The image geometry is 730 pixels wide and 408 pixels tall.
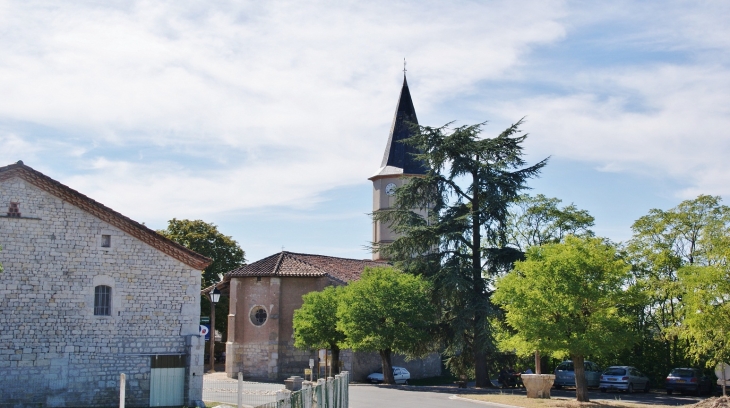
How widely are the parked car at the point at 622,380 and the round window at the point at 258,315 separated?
19.4m

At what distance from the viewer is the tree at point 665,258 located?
39.1 m

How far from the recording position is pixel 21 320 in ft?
76.9

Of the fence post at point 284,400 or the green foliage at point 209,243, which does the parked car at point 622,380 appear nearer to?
the fence post at point 284,400

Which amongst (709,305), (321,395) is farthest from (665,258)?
(321,395)

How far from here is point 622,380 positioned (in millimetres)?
34969

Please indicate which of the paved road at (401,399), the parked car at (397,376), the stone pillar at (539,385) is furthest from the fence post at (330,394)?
the parked car at (397,376)

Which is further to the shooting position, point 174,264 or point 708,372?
point 708,372

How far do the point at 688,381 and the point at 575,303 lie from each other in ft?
41.9

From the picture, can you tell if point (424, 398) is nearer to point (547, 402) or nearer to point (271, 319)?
point (547, 402)

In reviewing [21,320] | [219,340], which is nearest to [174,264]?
[21,320]

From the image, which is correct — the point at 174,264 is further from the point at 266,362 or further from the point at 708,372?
the point at 708,372

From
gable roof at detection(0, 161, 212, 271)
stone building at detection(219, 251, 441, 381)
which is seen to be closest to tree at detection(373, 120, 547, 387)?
stone building at detection(219, 251, 441, 381)

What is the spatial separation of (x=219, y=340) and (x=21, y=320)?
38218 mm

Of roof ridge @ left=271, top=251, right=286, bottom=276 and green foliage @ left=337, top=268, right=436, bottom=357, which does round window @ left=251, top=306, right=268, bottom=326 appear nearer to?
roof ridge @ left=271, top=251, right=286, bottom=276
